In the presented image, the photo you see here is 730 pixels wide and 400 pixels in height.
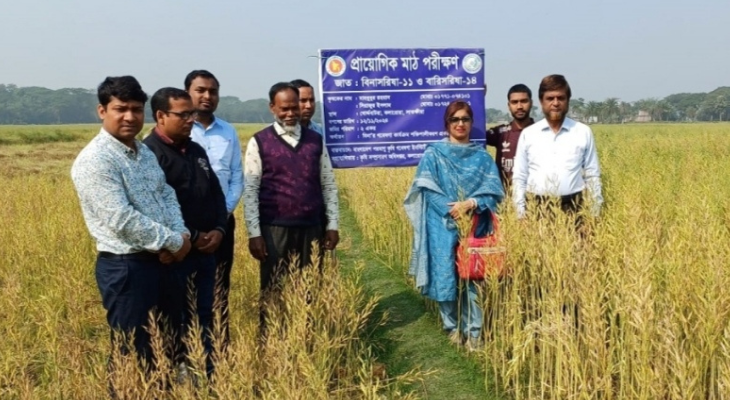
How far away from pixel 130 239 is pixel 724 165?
7.40 metres

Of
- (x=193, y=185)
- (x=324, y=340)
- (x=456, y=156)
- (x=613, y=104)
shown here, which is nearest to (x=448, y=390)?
(x=324, y=340)

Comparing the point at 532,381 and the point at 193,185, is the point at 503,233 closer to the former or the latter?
the point at 532,381

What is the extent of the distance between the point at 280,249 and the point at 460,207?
3.67 ft

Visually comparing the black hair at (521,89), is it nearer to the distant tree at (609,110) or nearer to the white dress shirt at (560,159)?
the white dress shirt at (560,159)

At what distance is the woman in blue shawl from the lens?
10.8 ft

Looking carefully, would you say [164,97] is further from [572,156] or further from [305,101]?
[572,156]

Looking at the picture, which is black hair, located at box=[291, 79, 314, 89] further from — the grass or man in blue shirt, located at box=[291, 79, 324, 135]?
the grass

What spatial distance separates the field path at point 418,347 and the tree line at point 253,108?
4920 centimetres

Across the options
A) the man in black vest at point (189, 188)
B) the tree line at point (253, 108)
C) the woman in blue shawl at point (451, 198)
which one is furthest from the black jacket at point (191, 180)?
the tree line at point (253, 108)

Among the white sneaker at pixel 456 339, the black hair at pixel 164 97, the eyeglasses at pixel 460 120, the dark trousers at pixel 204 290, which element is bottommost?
the white sneaker at pixel 456 339

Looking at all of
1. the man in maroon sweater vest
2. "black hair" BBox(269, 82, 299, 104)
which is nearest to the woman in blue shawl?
the man in maroon sweater vest

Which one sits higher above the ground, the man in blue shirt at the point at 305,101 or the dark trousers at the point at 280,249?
the man in blue shirt at the point at 305,101

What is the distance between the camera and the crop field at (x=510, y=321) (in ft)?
6.23

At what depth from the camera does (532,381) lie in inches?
103
